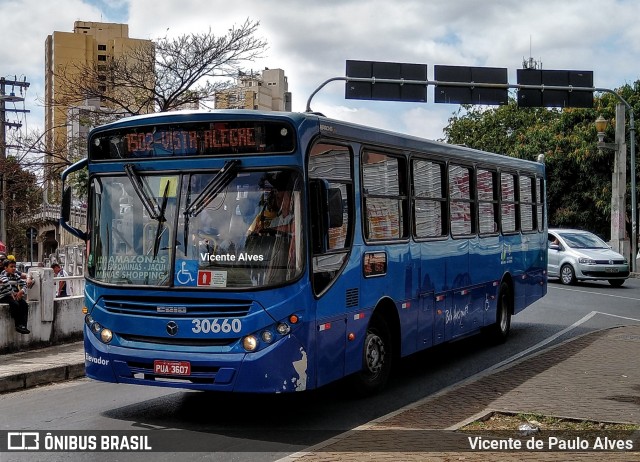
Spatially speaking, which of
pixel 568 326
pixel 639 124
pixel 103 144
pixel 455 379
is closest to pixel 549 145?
pixel 639 124

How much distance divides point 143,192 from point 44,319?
250 inches

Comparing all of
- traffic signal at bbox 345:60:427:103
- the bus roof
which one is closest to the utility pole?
traffic signal at bbox 345:60:427:103

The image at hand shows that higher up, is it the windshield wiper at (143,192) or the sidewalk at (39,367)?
the windshield wiper at (143,192)

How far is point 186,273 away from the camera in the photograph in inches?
318

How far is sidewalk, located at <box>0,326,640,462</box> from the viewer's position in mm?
6773

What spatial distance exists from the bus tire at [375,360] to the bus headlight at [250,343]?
1895 mm

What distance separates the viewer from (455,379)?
36.9 ft

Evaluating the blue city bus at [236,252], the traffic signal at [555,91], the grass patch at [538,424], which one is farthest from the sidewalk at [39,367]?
the traffic signal at [555,91]

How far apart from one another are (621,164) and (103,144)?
31.1 metres

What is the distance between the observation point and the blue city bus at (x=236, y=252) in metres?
7.91

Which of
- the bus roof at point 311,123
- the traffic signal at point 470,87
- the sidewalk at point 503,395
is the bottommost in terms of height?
the sidewalk at point 503,395

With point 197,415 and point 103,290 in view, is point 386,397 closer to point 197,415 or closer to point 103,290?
point 197,415

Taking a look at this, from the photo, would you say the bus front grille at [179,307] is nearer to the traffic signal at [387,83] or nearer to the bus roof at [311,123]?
the bus roof at [311,123]

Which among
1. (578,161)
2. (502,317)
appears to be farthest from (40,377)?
(578,161)
